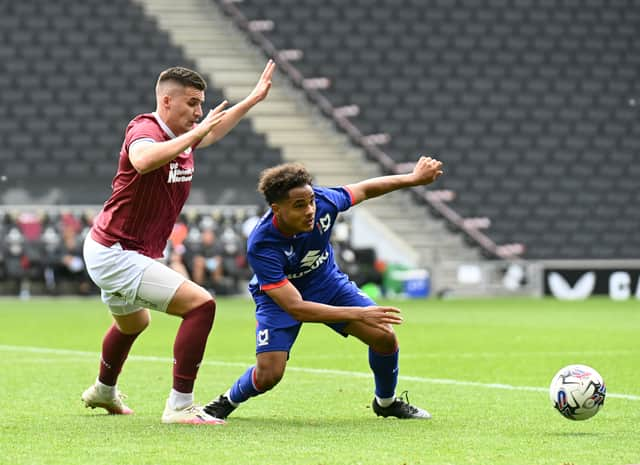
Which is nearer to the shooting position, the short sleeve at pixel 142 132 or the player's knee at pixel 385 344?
the short sleeve at pixel 142 132

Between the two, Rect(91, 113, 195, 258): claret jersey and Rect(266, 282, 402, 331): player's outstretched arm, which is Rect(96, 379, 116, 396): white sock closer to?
Rect(91, 113, 195, 258): claret jersey

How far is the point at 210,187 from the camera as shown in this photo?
22312mm

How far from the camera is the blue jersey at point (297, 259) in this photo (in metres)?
6.32

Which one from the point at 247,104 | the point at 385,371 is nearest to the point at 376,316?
the point at 385,371

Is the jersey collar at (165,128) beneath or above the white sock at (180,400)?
above

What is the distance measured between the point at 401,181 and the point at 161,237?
4.02 ft

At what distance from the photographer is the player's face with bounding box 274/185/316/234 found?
6.17 meters

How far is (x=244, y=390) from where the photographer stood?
6.52 metres

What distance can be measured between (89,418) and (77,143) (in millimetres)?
16458

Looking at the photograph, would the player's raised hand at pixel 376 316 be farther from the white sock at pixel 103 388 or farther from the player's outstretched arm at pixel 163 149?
the white sock at pixel 103 388

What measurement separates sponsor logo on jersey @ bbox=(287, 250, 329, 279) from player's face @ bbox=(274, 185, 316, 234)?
0.32 metres

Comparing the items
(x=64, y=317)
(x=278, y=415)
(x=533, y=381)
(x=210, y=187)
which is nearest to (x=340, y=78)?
(x=210, y=187)

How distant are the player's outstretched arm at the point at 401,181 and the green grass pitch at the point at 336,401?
1.13m

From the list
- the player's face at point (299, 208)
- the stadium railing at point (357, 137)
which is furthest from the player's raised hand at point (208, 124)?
the stadium railing at point (357, 137)
